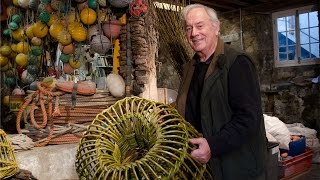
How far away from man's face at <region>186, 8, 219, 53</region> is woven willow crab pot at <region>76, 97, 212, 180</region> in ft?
1.00

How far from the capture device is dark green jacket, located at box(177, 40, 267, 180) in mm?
1416

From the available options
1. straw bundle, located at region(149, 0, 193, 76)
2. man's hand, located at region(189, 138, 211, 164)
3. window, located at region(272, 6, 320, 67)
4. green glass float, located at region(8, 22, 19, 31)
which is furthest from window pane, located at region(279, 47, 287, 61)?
man's hand, located at region(189, 138, 211, 164)

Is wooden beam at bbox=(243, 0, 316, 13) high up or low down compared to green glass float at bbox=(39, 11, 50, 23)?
up

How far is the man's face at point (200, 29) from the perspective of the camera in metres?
1.47

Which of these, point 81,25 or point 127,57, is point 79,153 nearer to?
point 127,57

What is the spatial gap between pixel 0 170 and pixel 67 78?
1821 mm

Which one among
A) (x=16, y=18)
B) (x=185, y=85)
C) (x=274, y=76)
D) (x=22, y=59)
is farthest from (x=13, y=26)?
(x=274, y=76)

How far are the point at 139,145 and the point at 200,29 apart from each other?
53 centimetres

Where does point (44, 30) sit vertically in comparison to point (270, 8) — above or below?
below

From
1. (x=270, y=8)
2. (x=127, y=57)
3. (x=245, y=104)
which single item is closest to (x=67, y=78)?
(x=127, y=57)

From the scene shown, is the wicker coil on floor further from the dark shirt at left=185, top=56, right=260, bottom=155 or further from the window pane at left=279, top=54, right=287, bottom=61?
the window pane at left=279, top=54, right=287, bottom=61

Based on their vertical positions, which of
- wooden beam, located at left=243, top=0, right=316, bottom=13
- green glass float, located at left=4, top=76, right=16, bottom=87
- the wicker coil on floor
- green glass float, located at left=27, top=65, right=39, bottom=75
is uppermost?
wooden beam, located at left=243, top=0, right=316, bottom=13

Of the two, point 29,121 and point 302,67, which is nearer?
point 29,121

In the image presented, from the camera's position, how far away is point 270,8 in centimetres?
682
